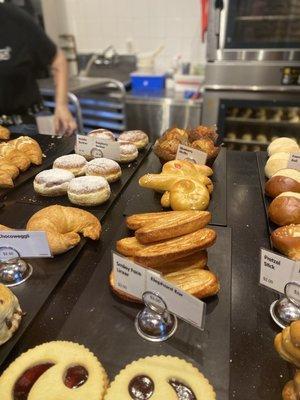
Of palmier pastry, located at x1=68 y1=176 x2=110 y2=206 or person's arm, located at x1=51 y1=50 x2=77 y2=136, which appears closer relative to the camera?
palmier pastry, located at x1=68 y1=176 x2=110 y2=206

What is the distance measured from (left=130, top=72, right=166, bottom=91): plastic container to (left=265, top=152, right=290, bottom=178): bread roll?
2.67 metres

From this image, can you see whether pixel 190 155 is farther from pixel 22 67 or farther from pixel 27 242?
pixel 22 67

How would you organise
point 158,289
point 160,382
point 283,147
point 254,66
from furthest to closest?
point 254,66
point 283,147
point 158,289
point 160,382

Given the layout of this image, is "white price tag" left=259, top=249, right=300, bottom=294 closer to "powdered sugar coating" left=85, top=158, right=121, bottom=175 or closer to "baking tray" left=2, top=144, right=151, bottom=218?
"baking tray" left=2, top=144, right=151, bottom=218

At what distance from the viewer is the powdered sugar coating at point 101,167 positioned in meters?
1.65

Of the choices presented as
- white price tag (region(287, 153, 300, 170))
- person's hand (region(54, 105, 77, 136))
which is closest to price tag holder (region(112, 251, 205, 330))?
white price tag (region(287, 153, 300, 170))

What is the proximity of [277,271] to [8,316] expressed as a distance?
2.42 feet

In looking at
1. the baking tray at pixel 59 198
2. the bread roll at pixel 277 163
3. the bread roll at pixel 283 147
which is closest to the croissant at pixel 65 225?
the baking tray at pixel 59 198

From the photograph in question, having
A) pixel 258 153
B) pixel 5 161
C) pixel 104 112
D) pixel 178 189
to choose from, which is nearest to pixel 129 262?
pixel 178 189

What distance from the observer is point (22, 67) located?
271 centimetres

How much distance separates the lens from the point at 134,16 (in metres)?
4.25

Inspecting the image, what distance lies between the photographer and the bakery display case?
78cm

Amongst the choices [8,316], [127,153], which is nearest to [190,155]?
[127,153]

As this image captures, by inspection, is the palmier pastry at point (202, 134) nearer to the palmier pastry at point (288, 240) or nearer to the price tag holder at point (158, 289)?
the palmier pastry at point (288, 240)
